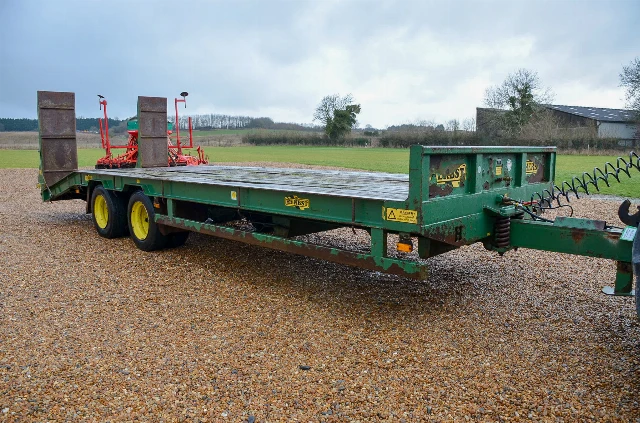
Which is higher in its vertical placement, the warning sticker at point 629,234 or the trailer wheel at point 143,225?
the warning sticker at point 629,234

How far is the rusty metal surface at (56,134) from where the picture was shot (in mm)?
10258

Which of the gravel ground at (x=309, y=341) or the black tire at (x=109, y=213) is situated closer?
the gravel ground at (x=309, y=341)

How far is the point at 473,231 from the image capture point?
500cm

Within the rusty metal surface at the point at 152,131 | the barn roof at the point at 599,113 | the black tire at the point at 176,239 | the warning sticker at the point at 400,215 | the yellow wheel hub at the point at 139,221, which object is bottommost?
the black tire at the point at 176,239

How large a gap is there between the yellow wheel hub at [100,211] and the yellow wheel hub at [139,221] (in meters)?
1.06

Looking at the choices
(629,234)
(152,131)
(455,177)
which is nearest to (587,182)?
(629,234)

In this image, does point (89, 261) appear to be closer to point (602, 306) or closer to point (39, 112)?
point (39, 112)

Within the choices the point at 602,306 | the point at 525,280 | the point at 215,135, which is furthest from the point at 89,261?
the point at 215,135

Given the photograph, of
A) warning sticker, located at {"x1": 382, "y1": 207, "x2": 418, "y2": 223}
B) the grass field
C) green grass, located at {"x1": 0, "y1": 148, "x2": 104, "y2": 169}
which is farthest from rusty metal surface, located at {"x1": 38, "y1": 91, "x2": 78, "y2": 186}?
green grass, located at {"x1": 0, "y1": 148, "x2": 104, "y2": 169}

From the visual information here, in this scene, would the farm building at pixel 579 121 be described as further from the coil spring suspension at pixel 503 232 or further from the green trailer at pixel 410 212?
the coil spring suspension at pixel 503 232

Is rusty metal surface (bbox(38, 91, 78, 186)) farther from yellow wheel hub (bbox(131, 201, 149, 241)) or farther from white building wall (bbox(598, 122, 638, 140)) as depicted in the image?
white building wall (bbox(598, 122, 638, 140))

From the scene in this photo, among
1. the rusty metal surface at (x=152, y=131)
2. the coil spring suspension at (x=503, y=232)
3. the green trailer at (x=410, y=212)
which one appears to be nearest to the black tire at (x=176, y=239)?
the green trailer at (x=410, y=212)

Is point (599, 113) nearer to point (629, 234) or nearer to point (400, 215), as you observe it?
point (629, 234)

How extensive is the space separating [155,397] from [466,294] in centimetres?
344
